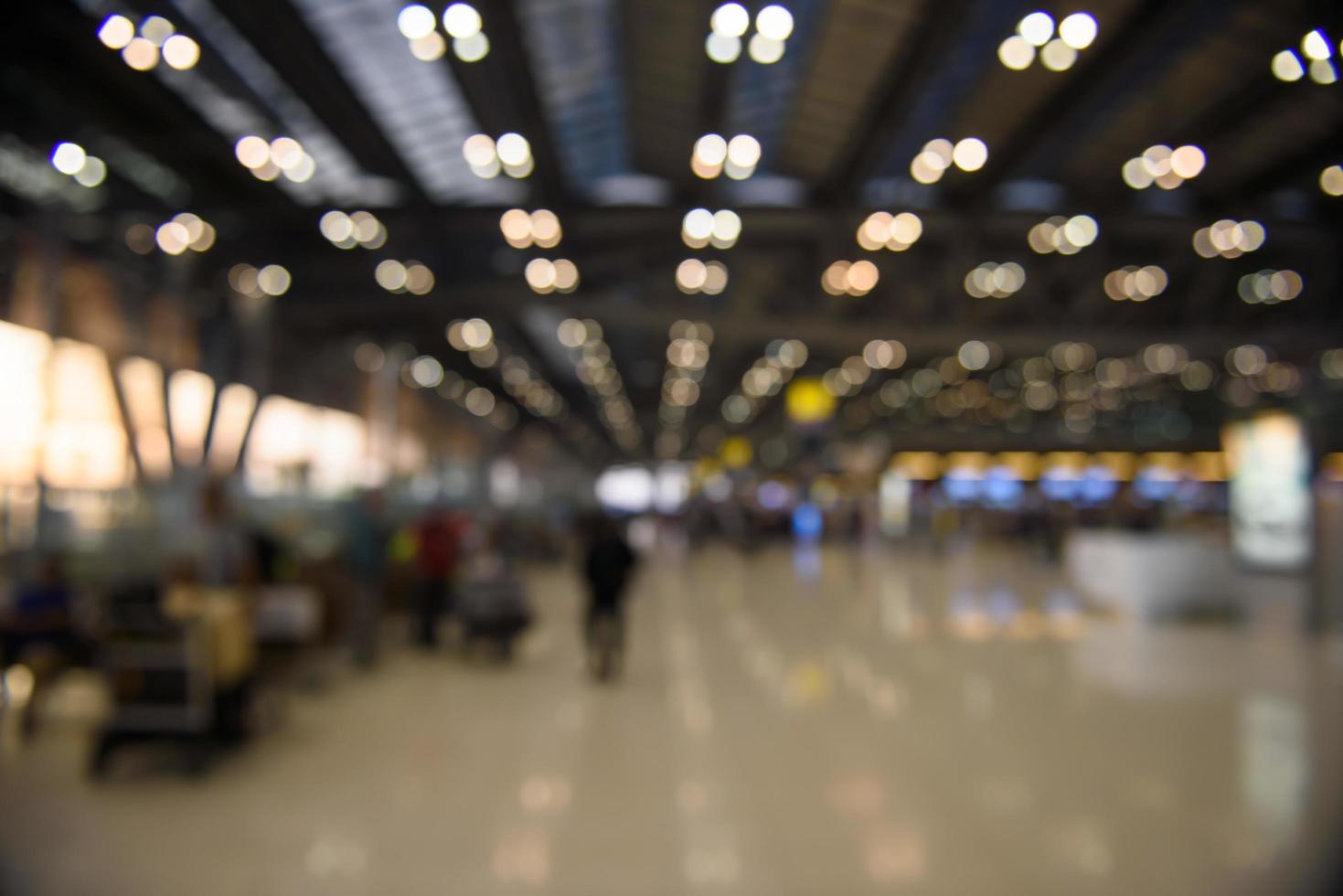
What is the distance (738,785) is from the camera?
6.45 meters

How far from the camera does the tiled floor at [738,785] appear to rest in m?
4.94

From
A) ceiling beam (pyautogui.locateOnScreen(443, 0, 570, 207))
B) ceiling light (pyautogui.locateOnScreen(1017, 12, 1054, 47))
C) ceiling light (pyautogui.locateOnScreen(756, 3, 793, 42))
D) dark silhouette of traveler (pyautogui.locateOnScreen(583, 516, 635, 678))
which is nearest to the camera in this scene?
ceiling light (pyautogui.locateOnScreen(756, 3, 793, 42))

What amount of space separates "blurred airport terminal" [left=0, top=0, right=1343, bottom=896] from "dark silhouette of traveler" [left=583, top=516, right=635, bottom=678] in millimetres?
55

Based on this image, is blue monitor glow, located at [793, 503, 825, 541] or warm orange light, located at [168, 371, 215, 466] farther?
blue monitor glow, located at [793, 503, 825, 541]

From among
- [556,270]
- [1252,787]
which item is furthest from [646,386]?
[1252,787]

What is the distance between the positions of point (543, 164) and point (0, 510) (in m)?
7.81

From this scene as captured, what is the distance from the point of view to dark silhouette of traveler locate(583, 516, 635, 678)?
10141 mm

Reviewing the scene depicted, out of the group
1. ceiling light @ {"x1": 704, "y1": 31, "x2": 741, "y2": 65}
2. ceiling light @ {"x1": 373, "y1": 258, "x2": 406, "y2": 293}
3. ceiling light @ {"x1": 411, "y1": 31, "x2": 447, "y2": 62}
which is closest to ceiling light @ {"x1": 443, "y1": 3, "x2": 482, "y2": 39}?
ceiling light @ {"x1": 411, "y1": 31, "x2": 447, "y2": 62}

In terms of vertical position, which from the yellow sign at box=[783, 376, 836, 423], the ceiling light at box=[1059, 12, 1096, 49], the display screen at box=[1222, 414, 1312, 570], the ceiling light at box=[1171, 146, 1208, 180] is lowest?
the display screen at box=[1222, 414, 1312, 570]

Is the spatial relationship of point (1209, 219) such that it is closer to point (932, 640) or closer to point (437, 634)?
point (932, 640)

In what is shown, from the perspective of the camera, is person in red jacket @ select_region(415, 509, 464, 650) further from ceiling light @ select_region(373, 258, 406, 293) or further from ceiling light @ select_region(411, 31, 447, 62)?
ceiling light @ select_region(373, 258, 406, 293)

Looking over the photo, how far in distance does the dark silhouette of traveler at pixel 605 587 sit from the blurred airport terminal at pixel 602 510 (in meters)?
0.05

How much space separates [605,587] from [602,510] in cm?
469

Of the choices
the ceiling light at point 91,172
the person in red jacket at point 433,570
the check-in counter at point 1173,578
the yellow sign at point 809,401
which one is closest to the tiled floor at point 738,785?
the person in red jacket at point 433,570
